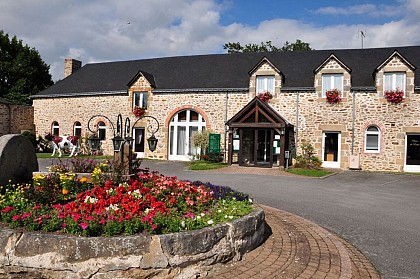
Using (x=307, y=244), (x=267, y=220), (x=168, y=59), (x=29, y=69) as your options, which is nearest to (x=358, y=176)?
(x=267, y=220)

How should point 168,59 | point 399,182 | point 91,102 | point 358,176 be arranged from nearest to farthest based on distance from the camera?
point 399,182, point 358,176, point 91,102, point 168,59

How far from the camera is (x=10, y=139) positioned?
6195 mm

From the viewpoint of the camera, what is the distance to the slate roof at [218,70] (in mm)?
21062

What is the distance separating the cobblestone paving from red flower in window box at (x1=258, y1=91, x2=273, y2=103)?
15.1 m

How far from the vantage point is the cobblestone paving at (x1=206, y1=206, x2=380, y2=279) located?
4383 millimetres

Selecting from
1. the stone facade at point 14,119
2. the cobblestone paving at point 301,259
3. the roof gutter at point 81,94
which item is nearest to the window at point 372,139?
the cobblestone paving at point 301,259

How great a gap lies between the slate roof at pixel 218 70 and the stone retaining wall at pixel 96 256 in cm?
1773

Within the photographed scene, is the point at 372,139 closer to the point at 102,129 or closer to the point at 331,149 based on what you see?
the point at 331,149

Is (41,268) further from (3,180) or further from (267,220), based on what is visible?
(267,220)

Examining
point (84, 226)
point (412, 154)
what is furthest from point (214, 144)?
point (84, 226)

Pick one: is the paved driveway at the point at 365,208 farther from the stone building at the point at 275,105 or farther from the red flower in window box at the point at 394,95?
the red flower in window box at the point at 394,95

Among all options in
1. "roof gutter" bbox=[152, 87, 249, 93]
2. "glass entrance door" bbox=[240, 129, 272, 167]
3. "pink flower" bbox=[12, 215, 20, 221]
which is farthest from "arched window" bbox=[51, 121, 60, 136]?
"pink flower" bbox=[12, 215, 20, 221]

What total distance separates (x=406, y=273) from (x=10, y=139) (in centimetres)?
666

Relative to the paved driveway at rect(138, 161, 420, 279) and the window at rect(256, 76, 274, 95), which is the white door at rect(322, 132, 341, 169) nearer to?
the paved driveway at rect(138, 161, 420, 279)
